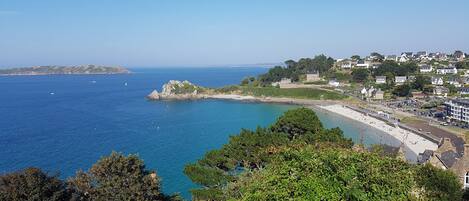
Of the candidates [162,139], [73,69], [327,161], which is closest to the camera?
[327,161]

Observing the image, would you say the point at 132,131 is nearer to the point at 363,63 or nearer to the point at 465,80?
the point at 465,80

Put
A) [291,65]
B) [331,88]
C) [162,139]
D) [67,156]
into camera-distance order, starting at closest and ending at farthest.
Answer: [67,156], [162,139], [331,88], [291,65]

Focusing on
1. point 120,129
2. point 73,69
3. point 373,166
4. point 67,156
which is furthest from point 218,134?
point 73,69

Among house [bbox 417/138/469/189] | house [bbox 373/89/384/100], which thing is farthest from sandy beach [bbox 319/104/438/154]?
house [bbox 417/138/469/189]

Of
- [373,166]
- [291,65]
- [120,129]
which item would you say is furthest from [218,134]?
[291,65]

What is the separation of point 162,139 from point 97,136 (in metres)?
5.64

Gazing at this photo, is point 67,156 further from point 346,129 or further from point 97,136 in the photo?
point 346,129

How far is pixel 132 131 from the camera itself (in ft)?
120

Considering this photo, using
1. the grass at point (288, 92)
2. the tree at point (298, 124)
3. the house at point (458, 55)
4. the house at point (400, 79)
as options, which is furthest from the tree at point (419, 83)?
the tree at point (298, 124)

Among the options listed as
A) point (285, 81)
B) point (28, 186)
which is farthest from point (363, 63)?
point (28, 186)

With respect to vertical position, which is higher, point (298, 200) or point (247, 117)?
point (298, 200)

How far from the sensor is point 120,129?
3738 cm

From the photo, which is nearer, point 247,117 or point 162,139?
point 162,139

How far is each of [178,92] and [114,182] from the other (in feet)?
191
